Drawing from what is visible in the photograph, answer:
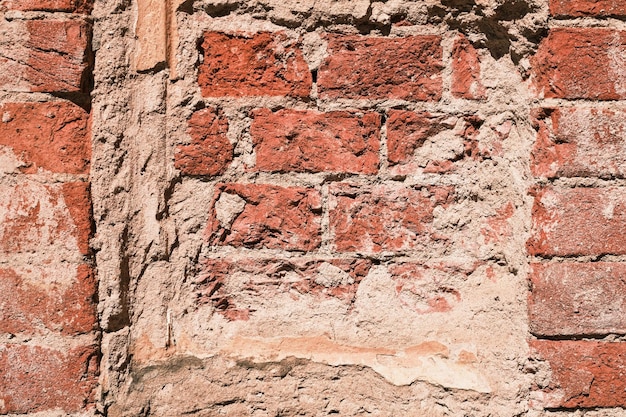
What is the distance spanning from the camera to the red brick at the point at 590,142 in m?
0.71

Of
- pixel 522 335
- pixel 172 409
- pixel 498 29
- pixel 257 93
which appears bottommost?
pixel 172 409

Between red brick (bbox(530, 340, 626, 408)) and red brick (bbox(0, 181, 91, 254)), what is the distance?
0.63 meters

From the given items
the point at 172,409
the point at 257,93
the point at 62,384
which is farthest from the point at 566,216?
the point at 62,384

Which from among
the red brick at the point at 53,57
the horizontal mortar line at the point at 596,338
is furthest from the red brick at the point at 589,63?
the red brick at the point at 53,57

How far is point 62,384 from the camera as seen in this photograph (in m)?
0.69

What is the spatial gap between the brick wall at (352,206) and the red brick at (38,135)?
1 centimetres

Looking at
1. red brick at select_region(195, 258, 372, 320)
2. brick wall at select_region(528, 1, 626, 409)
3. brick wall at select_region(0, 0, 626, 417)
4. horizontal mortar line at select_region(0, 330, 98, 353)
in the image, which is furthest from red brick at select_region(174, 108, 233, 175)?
brick wall at select_region(528, 1, 626, 409)

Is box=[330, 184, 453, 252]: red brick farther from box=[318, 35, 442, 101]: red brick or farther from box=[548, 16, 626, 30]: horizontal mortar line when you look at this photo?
box=[548, 16, 626, 30]: horizontal mortar line

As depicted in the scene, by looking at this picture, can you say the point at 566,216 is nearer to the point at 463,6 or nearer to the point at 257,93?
the point at 463,6

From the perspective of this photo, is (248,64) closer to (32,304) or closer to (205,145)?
(205,145)

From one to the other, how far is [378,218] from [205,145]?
0.25 meters

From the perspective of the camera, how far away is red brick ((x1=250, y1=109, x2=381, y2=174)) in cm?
73

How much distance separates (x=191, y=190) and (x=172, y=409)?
0.29 m

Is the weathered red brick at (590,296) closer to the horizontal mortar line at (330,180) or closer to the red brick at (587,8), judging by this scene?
the horizontal mortar line at (330,180)
